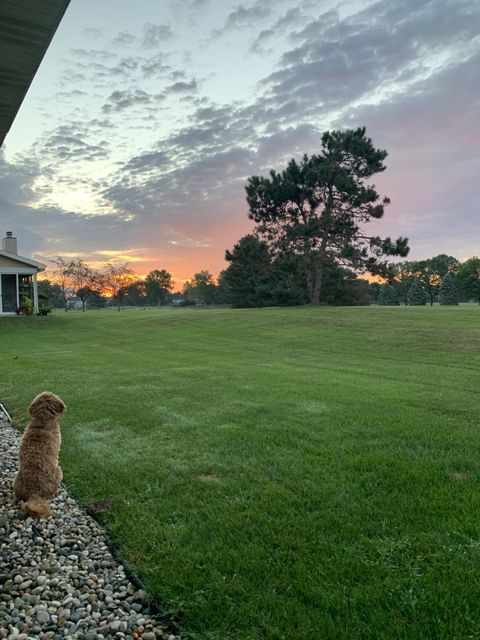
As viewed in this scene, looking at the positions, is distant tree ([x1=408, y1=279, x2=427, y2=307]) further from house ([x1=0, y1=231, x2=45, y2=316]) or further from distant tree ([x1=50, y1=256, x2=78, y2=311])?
house ([x1=0, y1=231, x2=45, y2=316])

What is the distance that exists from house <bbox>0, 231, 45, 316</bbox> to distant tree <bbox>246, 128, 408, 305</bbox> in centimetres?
1748

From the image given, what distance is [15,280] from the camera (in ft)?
82.4

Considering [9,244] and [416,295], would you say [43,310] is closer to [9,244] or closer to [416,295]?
[9,244]

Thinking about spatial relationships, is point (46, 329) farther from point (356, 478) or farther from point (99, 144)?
point (356, 478)

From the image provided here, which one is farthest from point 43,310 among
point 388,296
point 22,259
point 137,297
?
point 388,296

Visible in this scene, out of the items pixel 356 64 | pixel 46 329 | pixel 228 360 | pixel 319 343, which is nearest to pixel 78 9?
pixel 228 360

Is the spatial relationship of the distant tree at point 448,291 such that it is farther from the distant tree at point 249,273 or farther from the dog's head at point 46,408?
the dog's head at point 46,408

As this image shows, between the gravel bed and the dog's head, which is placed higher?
the dog's head

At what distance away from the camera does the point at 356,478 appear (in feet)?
11.6

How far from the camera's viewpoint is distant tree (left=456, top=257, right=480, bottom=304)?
53406mm

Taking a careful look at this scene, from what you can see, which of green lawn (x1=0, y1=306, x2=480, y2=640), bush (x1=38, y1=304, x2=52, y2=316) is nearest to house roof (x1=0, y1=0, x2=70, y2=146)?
green lawn (x1=0, y1=306, x2=480, y2=640)

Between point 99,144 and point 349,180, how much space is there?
63.6 ft

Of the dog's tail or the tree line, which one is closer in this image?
the dog's tail

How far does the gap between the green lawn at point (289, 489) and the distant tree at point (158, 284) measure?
2522 inches
